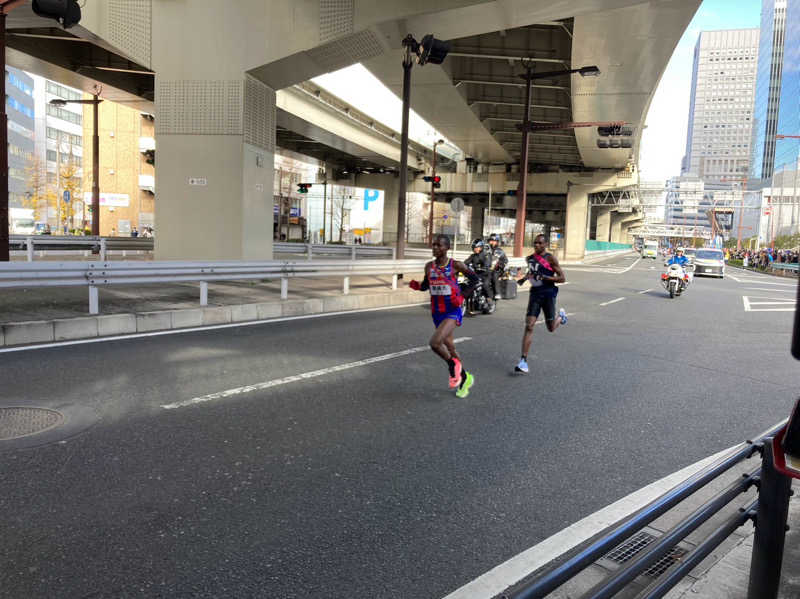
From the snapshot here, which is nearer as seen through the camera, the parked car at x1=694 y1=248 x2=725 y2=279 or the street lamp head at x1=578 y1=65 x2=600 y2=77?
the street lamp head at x1=578 y1=65 x2=600 y2=77

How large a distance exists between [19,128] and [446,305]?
311ft

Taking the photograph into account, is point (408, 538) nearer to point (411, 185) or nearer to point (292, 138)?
point (292, 138)

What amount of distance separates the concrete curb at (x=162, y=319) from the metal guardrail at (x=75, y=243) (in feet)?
30.7

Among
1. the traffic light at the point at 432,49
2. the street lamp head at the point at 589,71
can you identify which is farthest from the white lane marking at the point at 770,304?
the traffic light at the point at 432,49

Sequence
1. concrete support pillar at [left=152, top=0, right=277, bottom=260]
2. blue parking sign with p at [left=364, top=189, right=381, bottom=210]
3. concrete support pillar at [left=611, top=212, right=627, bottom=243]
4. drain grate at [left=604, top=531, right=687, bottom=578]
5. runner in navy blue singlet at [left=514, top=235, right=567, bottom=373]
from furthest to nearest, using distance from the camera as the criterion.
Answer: concrete support pillar at [left=611, top=212, right=627, bottom=243], blue parking sign with p at [left=364, top=189, right=381, bottom=210], concrete support pillar at [left=152, top=0, right=277, bottom=260], runner in navy blue singlet at [left=514, top=235, right=567, bottom=373], drain grate at [left=604, top=531, right=687, bottom=578]

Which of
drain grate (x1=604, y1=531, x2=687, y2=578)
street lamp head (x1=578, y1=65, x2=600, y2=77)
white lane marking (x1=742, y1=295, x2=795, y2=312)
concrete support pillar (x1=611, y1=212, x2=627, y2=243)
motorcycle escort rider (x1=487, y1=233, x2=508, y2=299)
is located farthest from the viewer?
concrete support pillar (x1=611, y1=212, x2=627, y2=243)

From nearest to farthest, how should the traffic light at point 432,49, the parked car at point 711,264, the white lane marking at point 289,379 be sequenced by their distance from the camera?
1. the white lane marking at point 289,379
2. the traffic light at point 432,49
3. the parked car at point 711,264

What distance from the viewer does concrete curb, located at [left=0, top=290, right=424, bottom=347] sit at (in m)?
8.02

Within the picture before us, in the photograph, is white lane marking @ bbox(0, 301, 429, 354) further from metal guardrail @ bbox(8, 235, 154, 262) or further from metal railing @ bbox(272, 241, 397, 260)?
metal railing @ bbox(272, 241, 397, 260)

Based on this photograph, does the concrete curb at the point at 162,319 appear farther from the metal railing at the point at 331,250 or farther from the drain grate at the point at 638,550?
the metal railing at the point at 331,250

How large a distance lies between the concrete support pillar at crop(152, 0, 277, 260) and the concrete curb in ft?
13.4

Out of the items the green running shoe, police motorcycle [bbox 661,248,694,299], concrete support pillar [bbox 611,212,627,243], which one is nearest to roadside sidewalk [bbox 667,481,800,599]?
the green running shoe

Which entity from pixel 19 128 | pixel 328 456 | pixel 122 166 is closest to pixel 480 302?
pixel 328 456

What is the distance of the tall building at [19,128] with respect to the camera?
254ft
